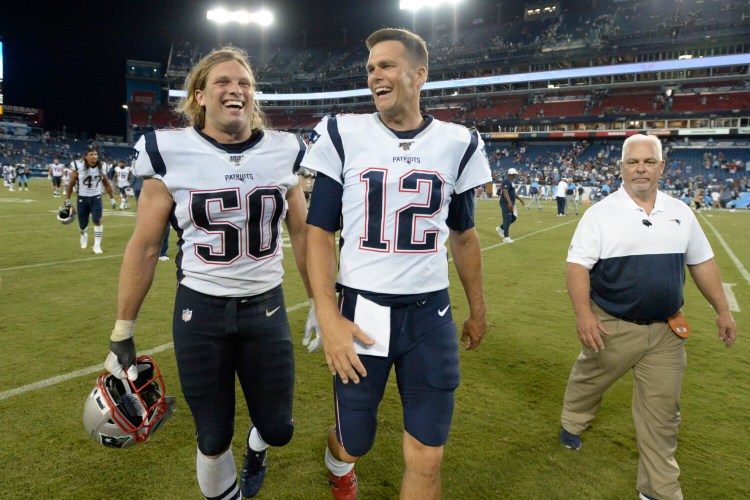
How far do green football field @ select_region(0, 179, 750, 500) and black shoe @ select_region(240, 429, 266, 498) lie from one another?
7cm

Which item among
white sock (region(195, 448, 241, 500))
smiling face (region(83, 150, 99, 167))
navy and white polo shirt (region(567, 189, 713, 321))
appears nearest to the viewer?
white sock (region(195, 448, 241, 500))

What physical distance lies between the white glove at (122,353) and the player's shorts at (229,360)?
0.69ft

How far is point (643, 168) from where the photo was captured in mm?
2893

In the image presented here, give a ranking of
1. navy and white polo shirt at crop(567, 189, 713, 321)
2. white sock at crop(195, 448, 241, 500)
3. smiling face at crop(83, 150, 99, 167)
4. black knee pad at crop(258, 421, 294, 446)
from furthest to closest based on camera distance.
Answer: smiling face at crop(83, 150, 99, 167)
navy and white polo shirt at crop(567, 189, 713, 321)
black knee pad at crop(258, 421, 294, 446)
white sock at crop(195, 448, 241, 500)

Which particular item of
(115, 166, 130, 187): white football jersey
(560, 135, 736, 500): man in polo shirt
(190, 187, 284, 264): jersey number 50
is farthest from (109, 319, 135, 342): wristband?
(115, 166, 130, 187): white football jersey

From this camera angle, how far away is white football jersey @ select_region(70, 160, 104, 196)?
9562mm

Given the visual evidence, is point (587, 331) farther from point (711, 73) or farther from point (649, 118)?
point (711, 73)

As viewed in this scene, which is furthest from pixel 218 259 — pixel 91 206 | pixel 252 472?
pixel 91 206

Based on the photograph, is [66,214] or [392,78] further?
[66,214]

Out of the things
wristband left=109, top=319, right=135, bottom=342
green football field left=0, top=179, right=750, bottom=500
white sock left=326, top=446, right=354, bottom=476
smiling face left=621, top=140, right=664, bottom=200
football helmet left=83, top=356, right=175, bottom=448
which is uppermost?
smiling face left=621, top=140, right=664, bottom=200

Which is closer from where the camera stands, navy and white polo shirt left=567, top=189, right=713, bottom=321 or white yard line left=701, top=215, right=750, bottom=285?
navy and white polo shirt left=567, top=189, right=713, bottom=321

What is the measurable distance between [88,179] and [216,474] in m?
9.10

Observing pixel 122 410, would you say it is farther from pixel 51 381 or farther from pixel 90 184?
pixel 90 184

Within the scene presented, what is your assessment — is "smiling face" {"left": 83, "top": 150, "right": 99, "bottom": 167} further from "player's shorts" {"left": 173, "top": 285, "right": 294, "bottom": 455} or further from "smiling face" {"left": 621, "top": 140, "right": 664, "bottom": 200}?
"smiling face" {"left": 621, "top": 140, "right": 664, "bottom": 200}
